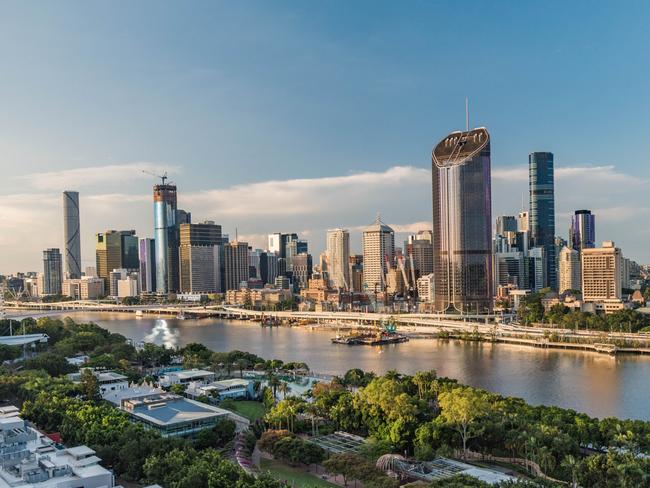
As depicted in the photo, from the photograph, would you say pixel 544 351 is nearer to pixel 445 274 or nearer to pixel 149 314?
pixel 445 274

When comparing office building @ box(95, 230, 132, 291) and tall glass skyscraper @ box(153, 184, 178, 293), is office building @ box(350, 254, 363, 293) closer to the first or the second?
tall glass skyscraper @ box(153, 184, 178, 293)

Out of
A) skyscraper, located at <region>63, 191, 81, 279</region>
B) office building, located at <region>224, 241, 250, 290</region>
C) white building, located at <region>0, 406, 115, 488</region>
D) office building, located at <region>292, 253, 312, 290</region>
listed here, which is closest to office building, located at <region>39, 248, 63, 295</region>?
skyscraper, located at <region>63, 191, 81, 279</region>

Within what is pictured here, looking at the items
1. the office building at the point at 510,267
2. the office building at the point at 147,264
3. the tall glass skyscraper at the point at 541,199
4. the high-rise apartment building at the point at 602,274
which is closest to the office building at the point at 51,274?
the office building at the point at 147,264

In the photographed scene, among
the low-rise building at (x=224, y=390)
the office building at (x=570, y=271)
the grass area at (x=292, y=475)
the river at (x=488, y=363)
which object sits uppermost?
the office building at (x=570, y=271)

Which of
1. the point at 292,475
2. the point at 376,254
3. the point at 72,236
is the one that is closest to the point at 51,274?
the point at 72,236

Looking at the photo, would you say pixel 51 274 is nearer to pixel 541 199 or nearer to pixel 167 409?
pixel 541 199

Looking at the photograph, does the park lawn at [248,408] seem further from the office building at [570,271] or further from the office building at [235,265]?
the office building at [235,265]
